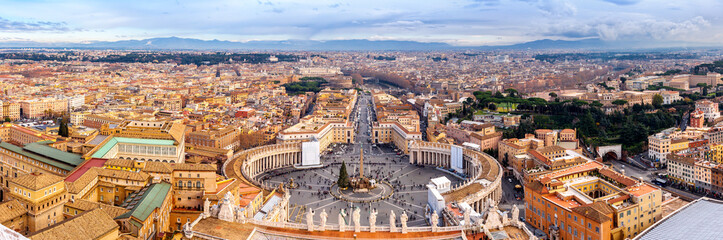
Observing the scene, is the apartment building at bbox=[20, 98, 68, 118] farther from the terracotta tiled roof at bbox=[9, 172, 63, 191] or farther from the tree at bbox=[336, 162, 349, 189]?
the terracotta tiled roof at bbox=[9, 172, 63, 191]

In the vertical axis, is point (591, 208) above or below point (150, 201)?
below

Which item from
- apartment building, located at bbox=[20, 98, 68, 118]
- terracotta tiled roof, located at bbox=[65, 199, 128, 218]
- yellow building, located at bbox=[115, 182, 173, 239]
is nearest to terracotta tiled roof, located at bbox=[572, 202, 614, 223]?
yellow building, located at bbox=[115, 182, 173, 239]

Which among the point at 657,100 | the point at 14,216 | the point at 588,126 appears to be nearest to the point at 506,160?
the point at 588,126

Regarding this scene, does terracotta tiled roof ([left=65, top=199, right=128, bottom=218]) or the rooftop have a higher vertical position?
terracotta tiled roof ([left=65, top=199, right=128, bottom=218])

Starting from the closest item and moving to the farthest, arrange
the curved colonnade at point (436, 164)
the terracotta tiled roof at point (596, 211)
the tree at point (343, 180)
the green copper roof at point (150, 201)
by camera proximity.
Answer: the green copper roof at point (150, 201)
the terracotta tiled roof at point (596, 211)
the curved colonnade at point (436, 164)
the tree at point (343, 180)

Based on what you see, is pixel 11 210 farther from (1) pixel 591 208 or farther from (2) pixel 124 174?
(1) pixel 591 208

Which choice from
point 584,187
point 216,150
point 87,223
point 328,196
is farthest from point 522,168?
point 87,223

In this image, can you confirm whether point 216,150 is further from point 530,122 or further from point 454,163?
point 530,122

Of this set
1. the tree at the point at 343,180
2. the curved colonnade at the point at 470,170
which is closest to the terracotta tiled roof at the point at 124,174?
the tree at the point at 343,180

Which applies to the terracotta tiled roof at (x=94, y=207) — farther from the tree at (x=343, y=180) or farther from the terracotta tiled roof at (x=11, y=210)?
the tree at (x=343, y=180)
